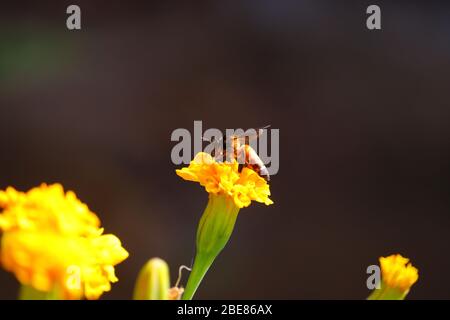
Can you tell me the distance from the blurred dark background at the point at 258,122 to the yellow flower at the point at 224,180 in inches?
60.0

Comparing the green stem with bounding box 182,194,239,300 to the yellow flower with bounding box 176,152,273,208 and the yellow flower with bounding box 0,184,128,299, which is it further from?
the yellow flower with bounding box 0,184,128,299

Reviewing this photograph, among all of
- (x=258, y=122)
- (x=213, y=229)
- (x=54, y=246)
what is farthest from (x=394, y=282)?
(x=258, y=122)

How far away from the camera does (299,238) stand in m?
2.47

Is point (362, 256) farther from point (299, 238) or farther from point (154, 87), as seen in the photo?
point (154, 87)

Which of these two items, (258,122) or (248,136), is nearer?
(248,136)

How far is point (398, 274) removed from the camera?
2.46ft

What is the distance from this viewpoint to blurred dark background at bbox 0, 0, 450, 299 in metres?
2.22

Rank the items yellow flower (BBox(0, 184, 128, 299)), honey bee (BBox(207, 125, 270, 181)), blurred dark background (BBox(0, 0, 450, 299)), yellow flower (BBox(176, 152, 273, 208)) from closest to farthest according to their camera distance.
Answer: yellow flower (BBox(0, 184, 128, 299))
yellow flower (BBox(176, 152, 273, 208))
honey bee (BBox(207, 125, 270, 181))
blurred dark background (BBox(0, 0, 450, 299))

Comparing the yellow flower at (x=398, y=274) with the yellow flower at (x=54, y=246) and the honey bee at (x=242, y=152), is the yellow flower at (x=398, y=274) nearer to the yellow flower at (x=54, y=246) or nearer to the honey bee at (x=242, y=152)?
the honey bee at (x=242, y=152)

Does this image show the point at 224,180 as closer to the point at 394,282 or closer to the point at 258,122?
the point at 394,282

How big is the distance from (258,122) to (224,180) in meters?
1.70

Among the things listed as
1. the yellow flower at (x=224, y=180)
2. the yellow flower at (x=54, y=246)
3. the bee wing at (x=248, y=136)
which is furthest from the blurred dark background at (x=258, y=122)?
the yellow flower at (x=54, y=246)

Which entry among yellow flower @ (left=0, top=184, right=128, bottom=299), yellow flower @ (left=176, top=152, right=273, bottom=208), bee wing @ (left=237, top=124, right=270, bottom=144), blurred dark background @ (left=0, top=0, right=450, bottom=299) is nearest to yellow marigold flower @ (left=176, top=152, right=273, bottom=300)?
yellow flower @ (left=176, top=152, right=273, bottom=208)

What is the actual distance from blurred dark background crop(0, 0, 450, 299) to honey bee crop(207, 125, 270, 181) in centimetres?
139
